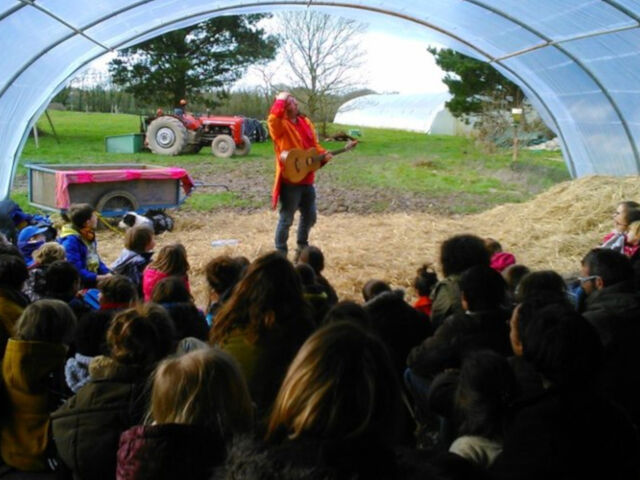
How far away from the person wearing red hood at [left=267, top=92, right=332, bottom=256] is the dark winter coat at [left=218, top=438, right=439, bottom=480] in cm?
563

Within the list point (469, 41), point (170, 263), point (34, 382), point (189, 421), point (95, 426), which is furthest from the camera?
point (469, 41)

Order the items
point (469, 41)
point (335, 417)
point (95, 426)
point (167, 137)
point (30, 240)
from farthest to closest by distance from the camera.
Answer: point (167, 137) → point (469, 41) → point (30, 240) → point (95, 426) → point (335, 417)

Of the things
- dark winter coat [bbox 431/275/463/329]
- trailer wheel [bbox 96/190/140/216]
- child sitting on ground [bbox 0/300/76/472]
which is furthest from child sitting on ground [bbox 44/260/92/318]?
trailer wheel [bbox 96/190/140/216]

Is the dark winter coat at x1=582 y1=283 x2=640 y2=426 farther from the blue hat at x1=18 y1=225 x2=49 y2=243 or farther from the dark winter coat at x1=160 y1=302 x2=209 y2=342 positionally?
the blue hat at x1=18 y1=225 x2=49 y2=243

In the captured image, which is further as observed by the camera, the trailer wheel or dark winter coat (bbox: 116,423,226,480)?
the trailer wheel

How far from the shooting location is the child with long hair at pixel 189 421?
1.84 meters

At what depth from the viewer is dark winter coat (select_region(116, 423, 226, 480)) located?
6.03ft

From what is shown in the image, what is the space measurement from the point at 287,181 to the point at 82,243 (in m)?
2.43

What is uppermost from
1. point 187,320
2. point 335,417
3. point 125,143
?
point 125,143

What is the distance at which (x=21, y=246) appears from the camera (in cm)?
612

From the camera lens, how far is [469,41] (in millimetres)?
10055

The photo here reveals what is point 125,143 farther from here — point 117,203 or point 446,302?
point 446,302

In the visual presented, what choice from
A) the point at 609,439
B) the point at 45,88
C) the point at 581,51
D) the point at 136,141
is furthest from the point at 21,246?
the point at 136,141

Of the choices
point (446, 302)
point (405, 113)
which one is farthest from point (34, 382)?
point (405, 113)
